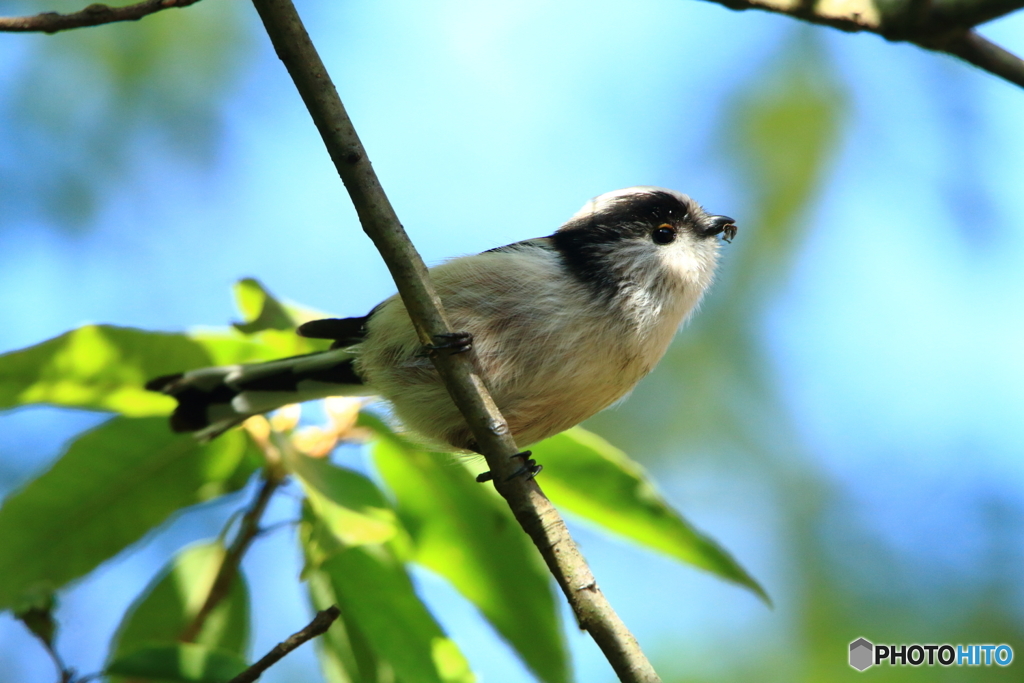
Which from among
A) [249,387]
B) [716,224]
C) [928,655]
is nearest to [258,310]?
[249,387]

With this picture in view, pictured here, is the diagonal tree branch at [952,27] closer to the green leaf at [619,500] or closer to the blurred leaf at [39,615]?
the green leaf at [619,500]

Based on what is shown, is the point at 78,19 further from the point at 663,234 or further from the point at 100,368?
the point at 663,234

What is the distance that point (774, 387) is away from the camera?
594 cm

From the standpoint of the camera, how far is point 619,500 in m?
2.35

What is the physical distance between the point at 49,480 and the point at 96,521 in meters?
0.16

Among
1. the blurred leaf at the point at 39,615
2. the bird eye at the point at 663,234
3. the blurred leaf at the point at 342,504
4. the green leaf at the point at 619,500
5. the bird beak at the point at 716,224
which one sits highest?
the bird beak at the point at 716,224

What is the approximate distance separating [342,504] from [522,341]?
0.66 metres

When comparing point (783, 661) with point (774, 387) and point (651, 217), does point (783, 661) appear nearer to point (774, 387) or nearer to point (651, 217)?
point (774, 387)

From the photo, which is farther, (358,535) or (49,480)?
(49,480)

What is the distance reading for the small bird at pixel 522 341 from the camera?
229cm

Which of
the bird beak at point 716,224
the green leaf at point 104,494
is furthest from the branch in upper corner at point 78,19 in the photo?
the bird beak at point 716,224

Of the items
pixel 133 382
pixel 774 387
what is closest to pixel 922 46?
pixel 133 382

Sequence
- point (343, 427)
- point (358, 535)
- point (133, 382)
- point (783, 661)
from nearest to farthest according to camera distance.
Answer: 1. point (358, 535)
2. point (133, 382)
3. point (343, 427)
4. point (783, 661)

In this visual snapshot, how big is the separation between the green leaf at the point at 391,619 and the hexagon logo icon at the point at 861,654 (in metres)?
2.53
